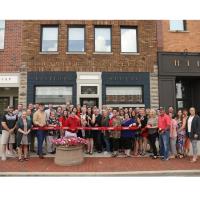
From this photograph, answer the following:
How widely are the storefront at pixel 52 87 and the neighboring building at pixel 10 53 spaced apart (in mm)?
976

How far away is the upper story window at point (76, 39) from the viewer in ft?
54.6

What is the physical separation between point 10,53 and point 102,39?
232 inches

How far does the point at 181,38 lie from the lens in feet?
55.3

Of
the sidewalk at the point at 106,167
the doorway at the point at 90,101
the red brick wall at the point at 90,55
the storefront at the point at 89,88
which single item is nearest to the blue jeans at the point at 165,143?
the sidewalk at the point at 106,167

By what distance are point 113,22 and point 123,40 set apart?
131 cm

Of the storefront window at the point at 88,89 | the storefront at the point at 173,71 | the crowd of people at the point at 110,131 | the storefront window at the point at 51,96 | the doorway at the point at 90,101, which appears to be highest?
the storefront at the point at 173,71

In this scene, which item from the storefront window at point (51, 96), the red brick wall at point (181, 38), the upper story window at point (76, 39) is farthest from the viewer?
the red brick wall at point (181, 38)

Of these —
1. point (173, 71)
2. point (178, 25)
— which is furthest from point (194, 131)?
point (178, 25)

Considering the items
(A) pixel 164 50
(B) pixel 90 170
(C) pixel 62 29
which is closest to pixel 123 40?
(A) pixel 164 50

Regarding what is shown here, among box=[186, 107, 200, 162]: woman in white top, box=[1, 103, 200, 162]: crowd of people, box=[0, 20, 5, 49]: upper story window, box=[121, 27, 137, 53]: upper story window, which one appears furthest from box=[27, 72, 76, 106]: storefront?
box=[186, 107, 200, 162]: woman in white top

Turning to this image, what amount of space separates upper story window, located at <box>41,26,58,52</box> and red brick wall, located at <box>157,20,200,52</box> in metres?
6.66

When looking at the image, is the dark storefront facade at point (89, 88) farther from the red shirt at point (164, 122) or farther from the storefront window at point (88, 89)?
the red shirt at point (164, 122)

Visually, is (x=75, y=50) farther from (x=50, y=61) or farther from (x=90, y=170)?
(x=90, y=170)

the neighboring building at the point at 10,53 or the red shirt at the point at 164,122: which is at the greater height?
the neighboring building at the point at 10,53
